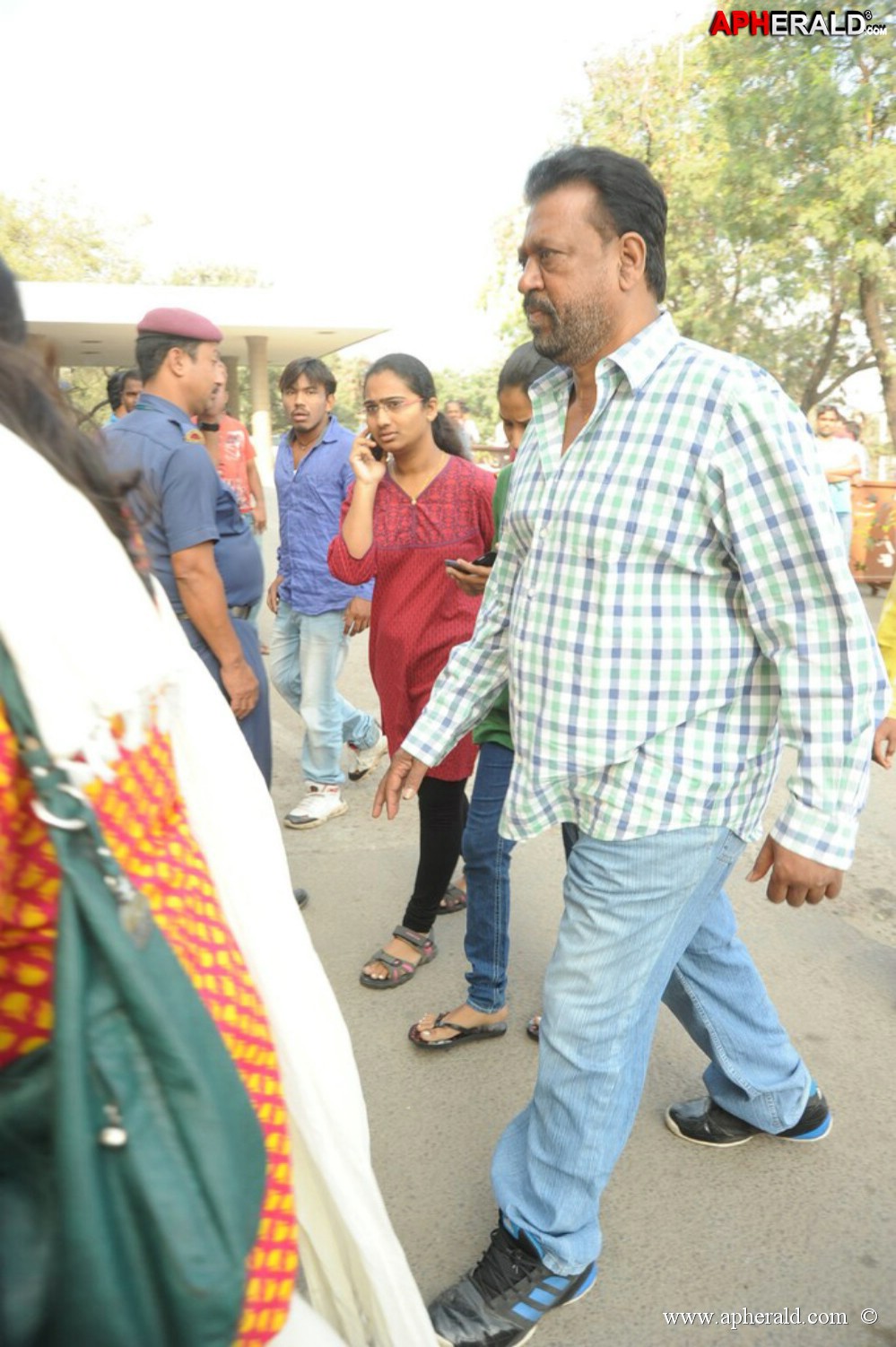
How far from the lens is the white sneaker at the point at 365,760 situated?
544 cm

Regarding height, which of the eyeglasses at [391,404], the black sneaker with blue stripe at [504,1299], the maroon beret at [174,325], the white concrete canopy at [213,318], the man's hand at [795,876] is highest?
the white concrete canopy at [213,318]

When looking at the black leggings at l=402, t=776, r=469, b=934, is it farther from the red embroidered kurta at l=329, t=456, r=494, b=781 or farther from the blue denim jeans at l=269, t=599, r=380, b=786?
the blue denim jeans at l=269, t=599, r=380, b=786

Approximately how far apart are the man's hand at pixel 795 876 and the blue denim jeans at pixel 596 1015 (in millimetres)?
108

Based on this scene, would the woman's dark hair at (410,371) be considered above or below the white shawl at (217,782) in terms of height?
above

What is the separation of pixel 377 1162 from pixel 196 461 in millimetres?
1924

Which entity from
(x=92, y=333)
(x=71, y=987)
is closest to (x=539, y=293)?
(x=71, y=987)

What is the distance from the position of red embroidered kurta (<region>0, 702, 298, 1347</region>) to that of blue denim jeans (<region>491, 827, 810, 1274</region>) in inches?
35.5

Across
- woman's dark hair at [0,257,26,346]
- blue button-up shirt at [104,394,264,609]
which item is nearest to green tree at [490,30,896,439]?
blue button-up shirt at [104,394,264,609]

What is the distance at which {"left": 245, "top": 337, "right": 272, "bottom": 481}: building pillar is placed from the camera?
21.5 metres

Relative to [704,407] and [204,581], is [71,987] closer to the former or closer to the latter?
[704,407]

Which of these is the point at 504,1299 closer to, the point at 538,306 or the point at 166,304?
the point at 538,306

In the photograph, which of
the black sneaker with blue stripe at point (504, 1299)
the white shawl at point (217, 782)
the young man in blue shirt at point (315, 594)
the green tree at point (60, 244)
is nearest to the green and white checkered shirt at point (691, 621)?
the white shawl at point (217, 782)

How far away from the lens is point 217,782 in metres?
1.21

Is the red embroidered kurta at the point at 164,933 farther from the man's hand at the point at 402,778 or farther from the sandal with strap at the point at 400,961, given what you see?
the sandal with strap at the point at 400,961
